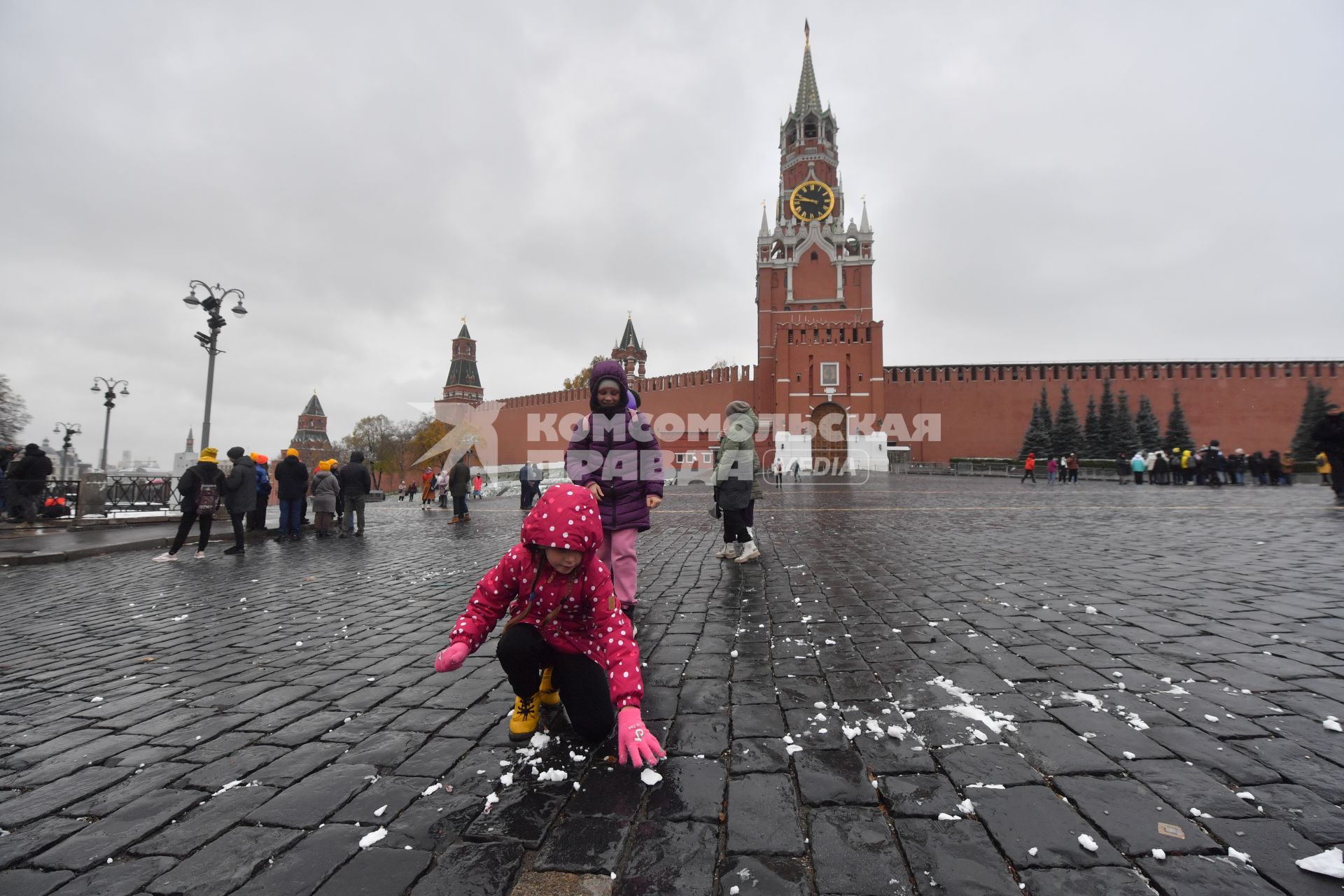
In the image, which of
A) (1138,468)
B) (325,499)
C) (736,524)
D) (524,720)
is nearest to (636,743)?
(524,720)

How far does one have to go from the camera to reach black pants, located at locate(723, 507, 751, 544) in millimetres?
5902

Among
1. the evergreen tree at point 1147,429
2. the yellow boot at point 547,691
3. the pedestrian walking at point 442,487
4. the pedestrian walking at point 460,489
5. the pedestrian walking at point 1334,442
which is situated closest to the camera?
the yellow boot at point 547,691

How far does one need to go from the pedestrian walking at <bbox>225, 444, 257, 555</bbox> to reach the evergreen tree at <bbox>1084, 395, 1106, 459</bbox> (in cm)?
4019

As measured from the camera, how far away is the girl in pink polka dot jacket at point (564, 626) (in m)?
2.08

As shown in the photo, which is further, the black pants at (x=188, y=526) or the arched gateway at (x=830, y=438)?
the arched gateway at (x=830, y=438)

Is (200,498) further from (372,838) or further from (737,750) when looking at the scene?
(737,750)

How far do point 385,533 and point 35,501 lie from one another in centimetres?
605

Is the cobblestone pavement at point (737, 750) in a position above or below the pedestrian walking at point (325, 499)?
below

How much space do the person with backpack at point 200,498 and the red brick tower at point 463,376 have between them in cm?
5723

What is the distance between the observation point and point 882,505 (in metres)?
12.8

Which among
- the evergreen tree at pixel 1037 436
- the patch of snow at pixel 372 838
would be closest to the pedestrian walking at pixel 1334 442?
the patch of snow at pixel 372 838

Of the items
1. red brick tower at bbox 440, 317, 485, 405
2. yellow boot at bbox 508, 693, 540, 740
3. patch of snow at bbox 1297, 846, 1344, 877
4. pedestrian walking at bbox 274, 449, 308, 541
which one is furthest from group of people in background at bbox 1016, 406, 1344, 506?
red brick tower at bbox 440, 317, 485, 405

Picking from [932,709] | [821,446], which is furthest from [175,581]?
[821,446]

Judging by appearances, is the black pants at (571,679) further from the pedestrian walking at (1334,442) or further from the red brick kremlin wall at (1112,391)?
the red brick kremlin wall at (1112,391)
